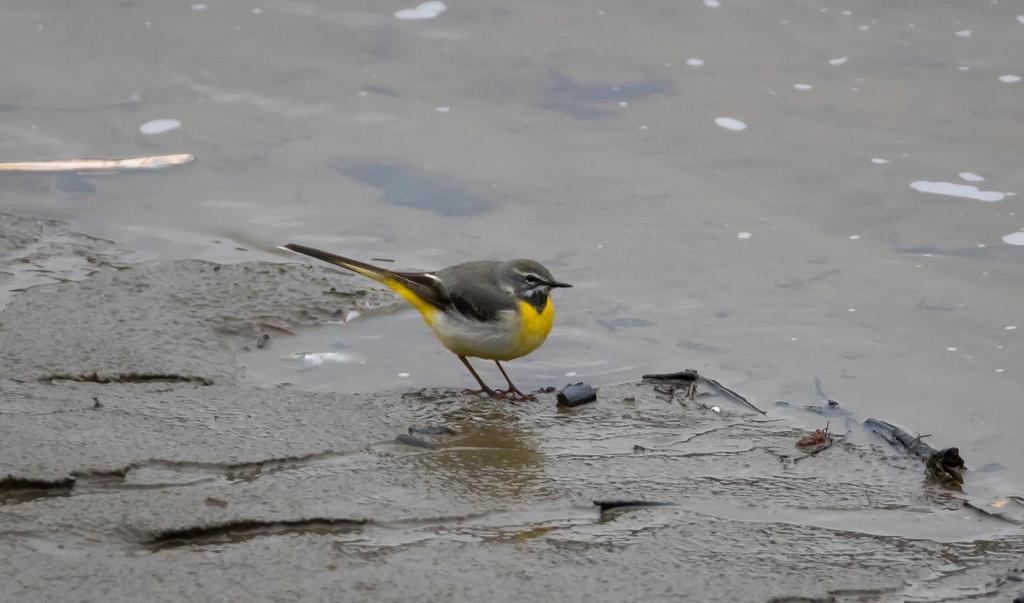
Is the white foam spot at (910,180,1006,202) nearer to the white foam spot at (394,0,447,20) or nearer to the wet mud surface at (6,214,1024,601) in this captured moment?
the wet mud surface at (6,214,1024,601)

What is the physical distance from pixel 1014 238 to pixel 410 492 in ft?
16.4

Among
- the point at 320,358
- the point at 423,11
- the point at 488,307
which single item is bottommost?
the point at 320,358

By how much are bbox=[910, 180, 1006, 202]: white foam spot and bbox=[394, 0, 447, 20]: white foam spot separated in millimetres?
4808

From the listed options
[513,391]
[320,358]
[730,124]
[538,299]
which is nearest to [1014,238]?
[730,124]

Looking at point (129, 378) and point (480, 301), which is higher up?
point (480, 301)

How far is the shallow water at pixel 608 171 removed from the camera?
6.80 metres

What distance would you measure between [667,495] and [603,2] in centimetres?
756

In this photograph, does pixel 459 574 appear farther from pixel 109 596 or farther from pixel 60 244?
pixel 60 244

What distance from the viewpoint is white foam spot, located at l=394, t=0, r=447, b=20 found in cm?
1138

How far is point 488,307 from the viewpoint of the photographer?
6160 mm

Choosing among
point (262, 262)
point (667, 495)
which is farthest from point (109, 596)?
point (262, 262)

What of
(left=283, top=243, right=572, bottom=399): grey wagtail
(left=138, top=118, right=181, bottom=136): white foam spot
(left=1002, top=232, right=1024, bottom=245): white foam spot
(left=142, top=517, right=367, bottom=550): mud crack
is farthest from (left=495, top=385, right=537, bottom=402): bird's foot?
(left=138, top=118, right=181, bottom=136): white foam spot

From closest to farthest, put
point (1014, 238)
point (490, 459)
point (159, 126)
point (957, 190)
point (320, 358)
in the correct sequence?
point (490, 459), point (320, 358), point (1014, 238), point (957, 190), point (159, 126)

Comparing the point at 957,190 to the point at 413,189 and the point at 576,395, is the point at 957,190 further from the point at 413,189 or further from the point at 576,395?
the point at 576,395
